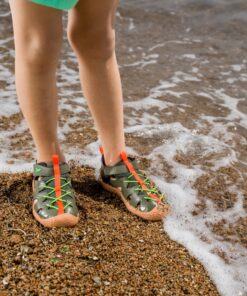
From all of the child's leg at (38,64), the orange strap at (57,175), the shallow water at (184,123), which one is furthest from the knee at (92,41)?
the shallow water at (184,123)

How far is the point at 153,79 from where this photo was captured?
15.6 ft

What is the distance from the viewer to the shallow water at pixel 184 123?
261cm

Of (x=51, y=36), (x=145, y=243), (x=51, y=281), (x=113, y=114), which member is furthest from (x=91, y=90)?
(x=51, y=281)

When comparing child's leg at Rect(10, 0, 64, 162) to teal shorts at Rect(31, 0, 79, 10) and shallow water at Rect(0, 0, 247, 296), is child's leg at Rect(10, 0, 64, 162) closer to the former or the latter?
teal shorts at Rect(31, 0, 79, 10)

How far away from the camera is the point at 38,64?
211cm

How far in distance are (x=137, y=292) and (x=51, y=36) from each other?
1.17 metres

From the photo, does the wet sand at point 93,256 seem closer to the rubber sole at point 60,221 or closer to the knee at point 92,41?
the rubber sole at point 60,221

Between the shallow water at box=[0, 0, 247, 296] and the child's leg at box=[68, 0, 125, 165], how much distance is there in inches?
22.4

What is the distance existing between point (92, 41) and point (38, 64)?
29 centimetres

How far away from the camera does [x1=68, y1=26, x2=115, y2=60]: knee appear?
7.18 ft

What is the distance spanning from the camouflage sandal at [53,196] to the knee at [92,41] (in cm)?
55

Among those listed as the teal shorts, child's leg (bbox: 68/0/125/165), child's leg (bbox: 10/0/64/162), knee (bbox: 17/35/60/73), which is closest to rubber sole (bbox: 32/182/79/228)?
child's leg (bbox: 10/0/64/162)

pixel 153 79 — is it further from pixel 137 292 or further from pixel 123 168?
pixel 137 292

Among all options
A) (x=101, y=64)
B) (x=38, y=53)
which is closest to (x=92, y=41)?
(x=101, y=64)
